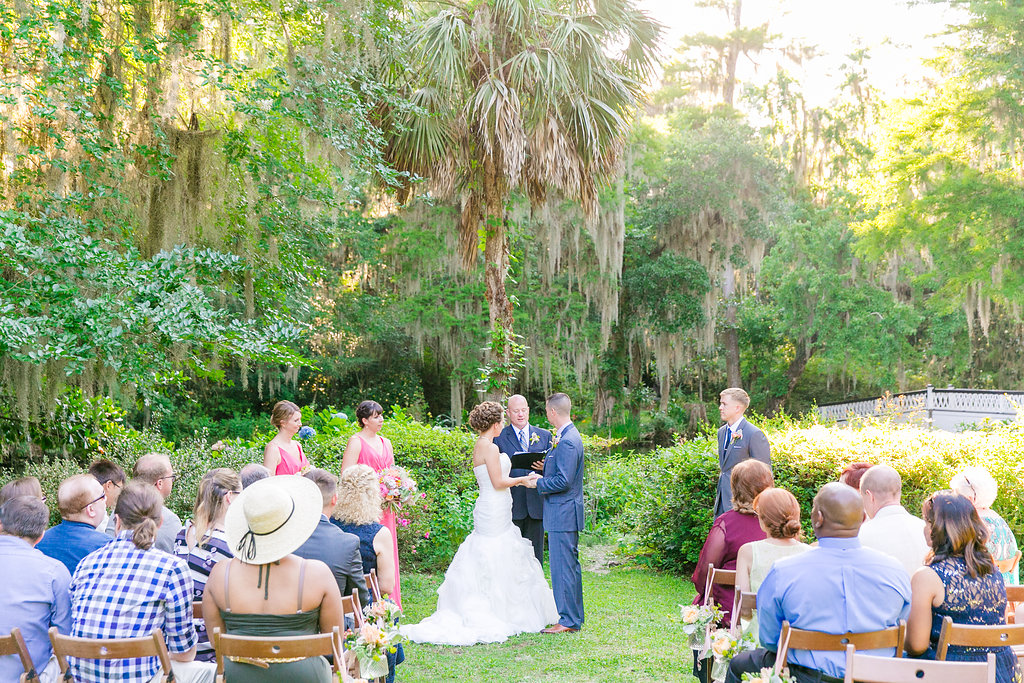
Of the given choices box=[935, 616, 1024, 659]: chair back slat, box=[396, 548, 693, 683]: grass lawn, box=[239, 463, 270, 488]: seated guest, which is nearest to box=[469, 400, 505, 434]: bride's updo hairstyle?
box=[396, 548, 693, 683]: grass lawn

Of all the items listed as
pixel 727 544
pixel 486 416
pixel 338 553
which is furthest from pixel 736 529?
pixel 486 416

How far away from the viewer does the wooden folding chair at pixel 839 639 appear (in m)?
3.09

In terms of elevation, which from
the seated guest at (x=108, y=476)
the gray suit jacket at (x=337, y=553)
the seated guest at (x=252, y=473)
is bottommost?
the gray suit jacket at (x=337, y=553)

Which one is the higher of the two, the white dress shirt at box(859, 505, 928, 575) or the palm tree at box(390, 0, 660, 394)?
the palm tree at box(390, 0, 660, 394)

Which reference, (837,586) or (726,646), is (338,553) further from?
(837,586)

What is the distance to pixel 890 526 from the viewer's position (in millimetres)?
4062

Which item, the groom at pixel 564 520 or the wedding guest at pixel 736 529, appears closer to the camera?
the wedding guest at pixel 736 529

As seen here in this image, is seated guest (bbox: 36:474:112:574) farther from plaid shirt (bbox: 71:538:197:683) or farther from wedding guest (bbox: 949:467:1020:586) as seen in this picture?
wedding guest (bbox: 949:467:1020:586)

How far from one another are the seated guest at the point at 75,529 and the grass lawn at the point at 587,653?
6.99 ft

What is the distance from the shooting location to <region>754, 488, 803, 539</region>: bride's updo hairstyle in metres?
3.69

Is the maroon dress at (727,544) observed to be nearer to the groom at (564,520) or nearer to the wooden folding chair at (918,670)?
the wooden folding chair at (918,670)

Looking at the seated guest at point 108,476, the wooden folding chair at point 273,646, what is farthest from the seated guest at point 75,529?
the wooden folding chair at point 273,646

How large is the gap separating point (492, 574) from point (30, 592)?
11.2 feet

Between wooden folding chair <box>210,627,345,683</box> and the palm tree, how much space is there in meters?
7.94
